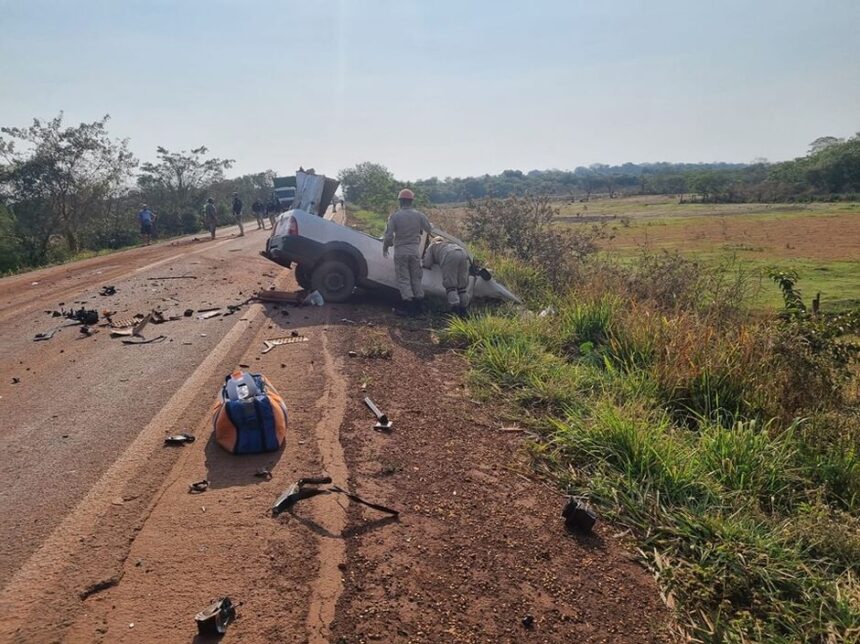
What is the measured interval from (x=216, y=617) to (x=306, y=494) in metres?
1.08

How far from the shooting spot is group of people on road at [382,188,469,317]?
8906 millimetres

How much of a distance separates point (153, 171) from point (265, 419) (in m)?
44.3

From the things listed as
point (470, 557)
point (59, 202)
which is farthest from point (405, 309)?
point (59, 202)

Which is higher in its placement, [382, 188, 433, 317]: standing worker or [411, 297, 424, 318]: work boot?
[382, 188, 433, 317]: standing worker

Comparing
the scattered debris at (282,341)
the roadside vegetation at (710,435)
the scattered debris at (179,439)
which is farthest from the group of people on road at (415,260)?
the scattered debris at (179,439)

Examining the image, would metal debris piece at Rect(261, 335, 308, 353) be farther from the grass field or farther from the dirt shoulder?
the grass field

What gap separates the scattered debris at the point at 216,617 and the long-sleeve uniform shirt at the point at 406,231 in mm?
6834

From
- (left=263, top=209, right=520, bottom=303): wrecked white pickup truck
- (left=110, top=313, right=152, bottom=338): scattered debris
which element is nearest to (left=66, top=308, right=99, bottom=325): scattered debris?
(left=110, top=313, right=152, bottom=338): scattered debris

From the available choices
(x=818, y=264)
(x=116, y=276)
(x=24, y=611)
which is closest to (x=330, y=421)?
(x=24, y=611)

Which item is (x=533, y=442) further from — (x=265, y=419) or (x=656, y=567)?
(x=265, y=419)

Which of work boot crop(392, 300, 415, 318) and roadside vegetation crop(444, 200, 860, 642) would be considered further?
work boot crop(392, 300, 415, 318)

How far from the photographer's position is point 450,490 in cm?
387

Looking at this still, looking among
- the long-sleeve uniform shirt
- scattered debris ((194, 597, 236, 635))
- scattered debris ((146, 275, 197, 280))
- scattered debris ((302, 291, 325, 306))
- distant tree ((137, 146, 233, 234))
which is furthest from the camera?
distant tree ((137, 146, 233, 234))

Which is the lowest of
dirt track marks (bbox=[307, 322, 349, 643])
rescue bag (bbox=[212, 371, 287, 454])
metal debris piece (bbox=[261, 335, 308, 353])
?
dirt track marks (bbox=[307, 322, 349, 643])
